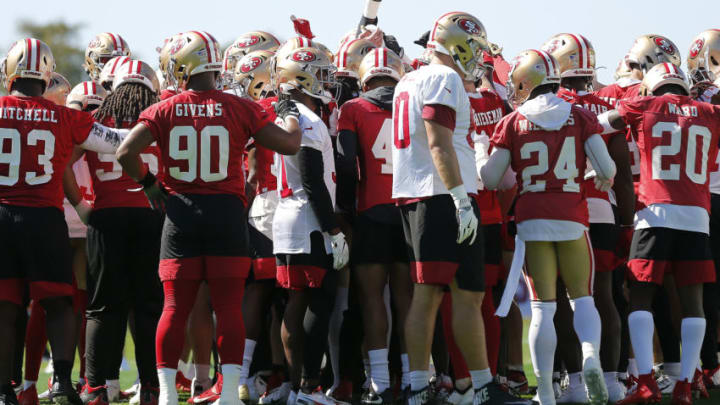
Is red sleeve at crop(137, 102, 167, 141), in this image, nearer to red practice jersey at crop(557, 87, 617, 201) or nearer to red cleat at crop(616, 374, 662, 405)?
red practice jersey at crop(557, 87, 617, 201)

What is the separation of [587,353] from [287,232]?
79.3 inches

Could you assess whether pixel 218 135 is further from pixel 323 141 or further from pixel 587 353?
pixel 587 353

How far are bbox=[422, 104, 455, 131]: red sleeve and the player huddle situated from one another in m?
0.01

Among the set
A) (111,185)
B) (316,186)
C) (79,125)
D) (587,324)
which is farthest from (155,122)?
(587,324)

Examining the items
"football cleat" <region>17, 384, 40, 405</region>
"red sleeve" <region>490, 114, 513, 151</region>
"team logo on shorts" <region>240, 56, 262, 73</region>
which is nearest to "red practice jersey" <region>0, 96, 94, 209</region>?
"football cleat" <region>17, 384, 40, 405</region>

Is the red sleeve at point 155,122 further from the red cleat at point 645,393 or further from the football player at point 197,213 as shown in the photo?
the red cleat at point 645,393

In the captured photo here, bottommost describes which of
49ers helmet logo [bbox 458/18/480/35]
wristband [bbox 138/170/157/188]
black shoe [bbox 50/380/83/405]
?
black shoe [bbox 50/380/83/405]

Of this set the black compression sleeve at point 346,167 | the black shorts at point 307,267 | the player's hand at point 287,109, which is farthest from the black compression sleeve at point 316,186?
the black compression sleeve at point 346,167

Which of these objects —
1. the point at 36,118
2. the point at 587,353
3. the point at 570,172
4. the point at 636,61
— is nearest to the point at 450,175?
the point at 570,172

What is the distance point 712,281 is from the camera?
22.8ft

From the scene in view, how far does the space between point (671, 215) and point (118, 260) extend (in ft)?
11.9

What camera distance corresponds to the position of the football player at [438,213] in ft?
19.4

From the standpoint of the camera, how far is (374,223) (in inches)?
273

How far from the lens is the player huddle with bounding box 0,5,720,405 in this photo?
6000 millimetres
